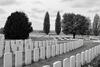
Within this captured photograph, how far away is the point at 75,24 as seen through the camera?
43219mm

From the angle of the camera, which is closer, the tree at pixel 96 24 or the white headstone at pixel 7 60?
the white headstone at pixel 7 60

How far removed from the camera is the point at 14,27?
2145 centimetres

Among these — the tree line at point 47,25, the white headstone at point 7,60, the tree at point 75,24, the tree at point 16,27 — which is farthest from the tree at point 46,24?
the white headstone at point 7,60

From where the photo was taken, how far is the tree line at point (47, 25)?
21547mm

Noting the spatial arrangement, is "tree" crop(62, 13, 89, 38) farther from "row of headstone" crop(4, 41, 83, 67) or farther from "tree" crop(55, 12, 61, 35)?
"row of headstone" crop(4, 41, 83, 67)

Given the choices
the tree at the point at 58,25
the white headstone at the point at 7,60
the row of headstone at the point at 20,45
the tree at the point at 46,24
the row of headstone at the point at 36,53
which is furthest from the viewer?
the tree at the point at 58,25

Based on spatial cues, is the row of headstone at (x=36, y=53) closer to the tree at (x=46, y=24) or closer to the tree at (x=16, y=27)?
the tree at (x=16, y=27)

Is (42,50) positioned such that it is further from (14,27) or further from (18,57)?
(14,27)

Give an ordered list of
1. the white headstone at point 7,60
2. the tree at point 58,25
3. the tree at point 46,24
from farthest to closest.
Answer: the tree at point 58,25
the tree at point 46,24
the white headstone at point 7,60

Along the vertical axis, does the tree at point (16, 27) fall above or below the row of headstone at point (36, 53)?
above

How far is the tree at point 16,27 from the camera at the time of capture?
70.0 feet

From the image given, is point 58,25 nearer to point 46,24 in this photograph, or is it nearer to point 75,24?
point 46,24

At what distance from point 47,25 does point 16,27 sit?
3343 cm

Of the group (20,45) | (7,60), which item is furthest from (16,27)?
(7,60)
